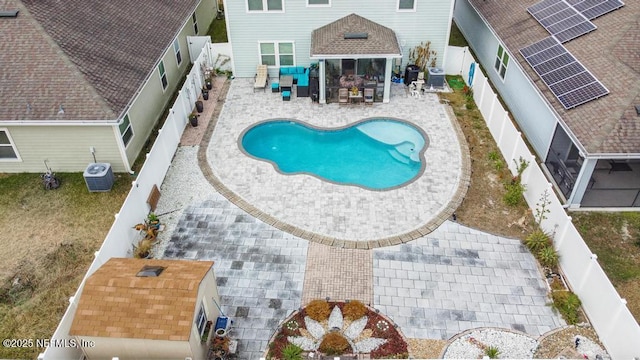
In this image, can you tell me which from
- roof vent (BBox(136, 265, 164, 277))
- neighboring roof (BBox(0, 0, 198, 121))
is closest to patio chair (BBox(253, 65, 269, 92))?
neighboring roof (BBox(0, 0, 198, 121))

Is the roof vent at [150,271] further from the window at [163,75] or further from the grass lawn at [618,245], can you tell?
the grass lawn at [618,245]

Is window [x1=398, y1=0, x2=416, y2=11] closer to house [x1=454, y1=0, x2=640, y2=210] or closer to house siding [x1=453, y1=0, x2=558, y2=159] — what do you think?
house [x1=454, y1=0, x2=640, y2=210]

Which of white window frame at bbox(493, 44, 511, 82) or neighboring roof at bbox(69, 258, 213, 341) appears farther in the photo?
white window frame at bbox(493, 44, 511, 82)

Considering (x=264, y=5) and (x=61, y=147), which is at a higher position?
(x=264, y=5)

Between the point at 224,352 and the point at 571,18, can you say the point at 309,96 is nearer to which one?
the point at 571,18

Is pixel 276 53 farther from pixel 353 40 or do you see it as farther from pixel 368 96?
pixel 368 96

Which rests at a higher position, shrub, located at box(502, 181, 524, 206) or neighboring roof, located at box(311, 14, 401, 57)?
neighboring roof, located at box(311, 14, 401, 57)

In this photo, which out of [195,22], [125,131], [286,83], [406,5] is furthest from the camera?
[195,22]

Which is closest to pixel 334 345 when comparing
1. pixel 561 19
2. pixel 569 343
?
pixel 569 343
